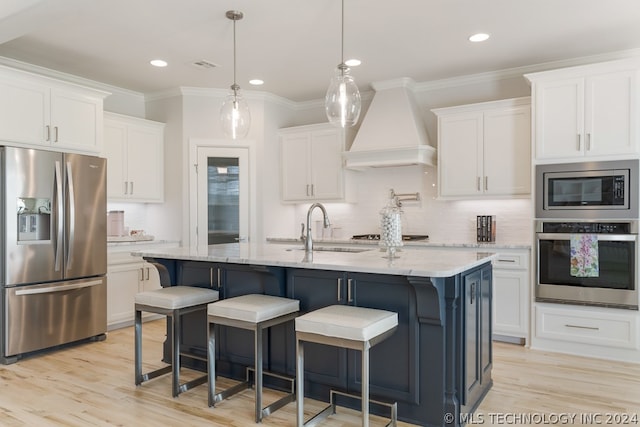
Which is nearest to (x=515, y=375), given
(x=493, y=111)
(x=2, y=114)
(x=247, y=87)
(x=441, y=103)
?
(x=493, y=111)

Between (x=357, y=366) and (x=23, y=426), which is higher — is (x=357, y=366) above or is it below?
above

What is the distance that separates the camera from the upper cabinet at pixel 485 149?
4.56 m

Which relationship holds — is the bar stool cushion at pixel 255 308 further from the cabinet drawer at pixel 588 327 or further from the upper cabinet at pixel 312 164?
the upper cabinet at pixel 312 164

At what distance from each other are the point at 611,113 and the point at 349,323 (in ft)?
10.2

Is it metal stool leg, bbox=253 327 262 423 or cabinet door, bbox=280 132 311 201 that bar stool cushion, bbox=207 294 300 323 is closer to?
metal stool leg, bbox=253 327 262 423

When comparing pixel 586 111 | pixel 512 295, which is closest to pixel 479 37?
pixel 586 111

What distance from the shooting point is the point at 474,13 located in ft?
11.7

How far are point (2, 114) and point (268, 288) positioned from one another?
105 inches

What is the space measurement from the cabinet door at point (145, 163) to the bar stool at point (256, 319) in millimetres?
3014

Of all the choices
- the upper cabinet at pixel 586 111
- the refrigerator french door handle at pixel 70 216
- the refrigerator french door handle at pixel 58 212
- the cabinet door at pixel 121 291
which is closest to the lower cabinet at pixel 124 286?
the cabinet door at pixel 121 291

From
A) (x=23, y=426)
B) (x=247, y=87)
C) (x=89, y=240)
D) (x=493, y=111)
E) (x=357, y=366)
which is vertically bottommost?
(x=23, y=426)

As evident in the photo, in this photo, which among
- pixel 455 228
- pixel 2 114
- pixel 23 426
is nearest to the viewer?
pixel 23 426

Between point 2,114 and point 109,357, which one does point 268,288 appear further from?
point 2,114

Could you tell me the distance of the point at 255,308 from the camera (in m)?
2.76
